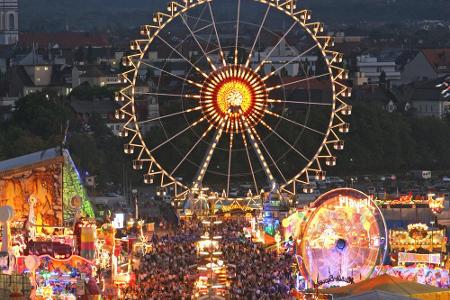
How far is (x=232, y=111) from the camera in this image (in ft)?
232

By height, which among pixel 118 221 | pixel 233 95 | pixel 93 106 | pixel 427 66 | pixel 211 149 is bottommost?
pixel 118 221

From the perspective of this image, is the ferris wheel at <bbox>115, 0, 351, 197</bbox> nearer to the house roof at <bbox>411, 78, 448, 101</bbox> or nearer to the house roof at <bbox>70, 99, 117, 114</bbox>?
the house roof at <bbox>70, 99, 117, 114</bbox>

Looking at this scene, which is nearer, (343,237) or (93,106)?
(343,237)

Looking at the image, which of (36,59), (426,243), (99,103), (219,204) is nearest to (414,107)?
(99,103)

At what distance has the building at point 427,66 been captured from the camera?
166 m

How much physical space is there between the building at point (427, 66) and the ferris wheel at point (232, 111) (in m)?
9.15

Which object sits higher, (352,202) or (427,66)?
(427,66)

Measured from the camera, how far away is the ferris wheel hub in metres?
70.6

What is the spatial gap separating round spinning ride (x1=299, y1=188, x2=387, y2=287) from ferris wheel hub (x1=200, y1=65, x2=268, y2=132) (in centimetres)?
969

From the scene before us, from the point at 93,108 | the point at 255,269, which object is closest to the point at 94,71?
the point at 93,108

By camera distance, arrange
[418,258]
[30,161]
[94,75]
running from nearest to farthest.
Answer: [418,258]
[30,161]
[94,75]

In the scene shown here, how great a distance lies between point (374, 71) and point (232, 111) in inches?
4044

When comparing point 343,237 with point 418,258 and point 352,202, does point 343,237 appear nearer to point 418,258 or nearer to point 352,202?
point 352,202

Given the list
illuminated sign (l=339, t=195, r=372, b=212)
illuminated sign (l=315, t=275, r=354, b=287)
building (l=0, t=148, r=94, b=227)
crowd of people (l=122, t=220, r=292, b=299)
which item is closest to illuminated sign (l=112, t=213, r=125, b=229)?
crowd of people (l=122, t=220, r=292, b=299)
